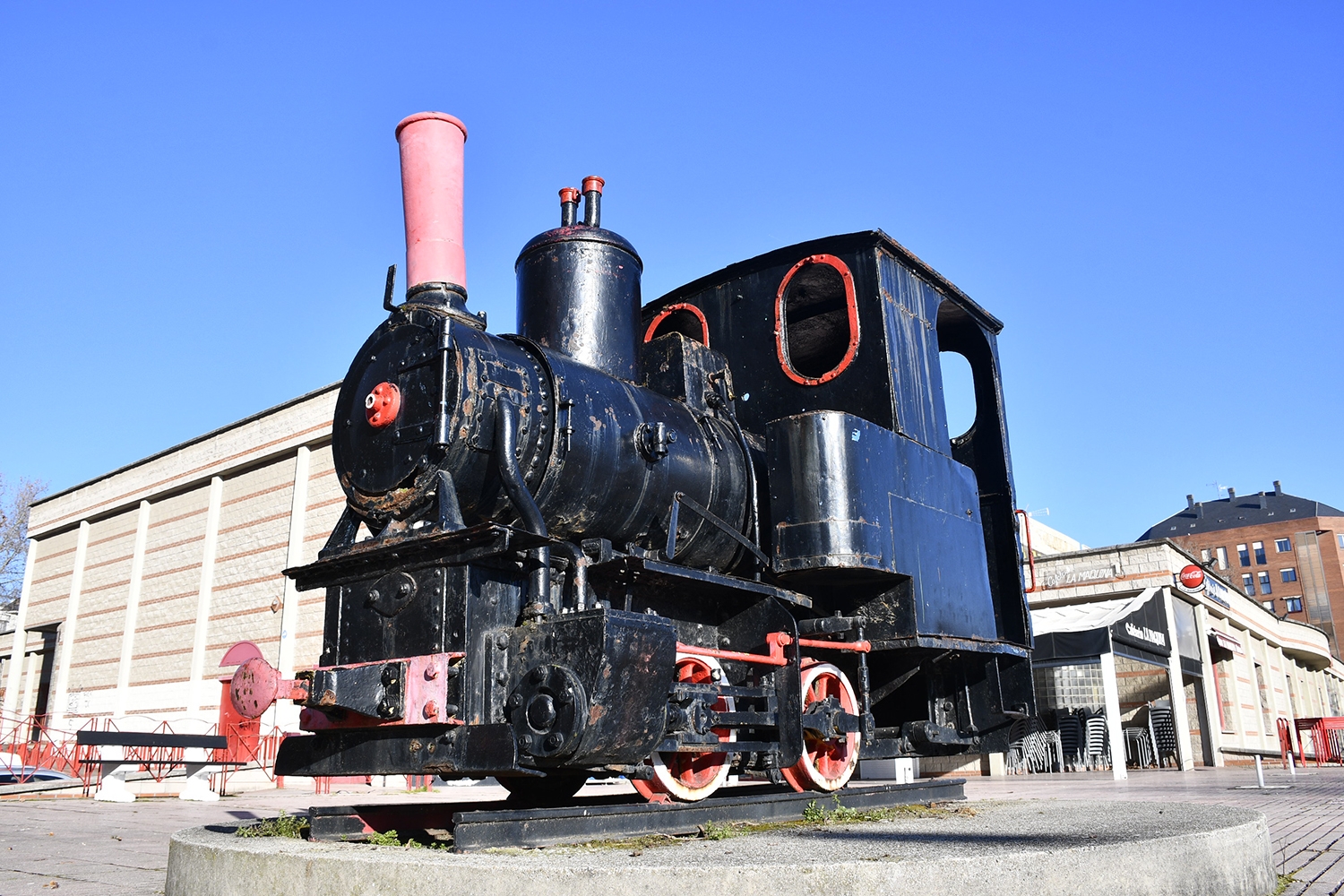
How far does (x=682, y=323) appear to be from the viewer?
708 cm

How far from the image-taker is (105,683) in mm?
21250

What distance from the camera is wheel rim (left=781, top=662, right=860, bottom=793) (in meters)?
5.10

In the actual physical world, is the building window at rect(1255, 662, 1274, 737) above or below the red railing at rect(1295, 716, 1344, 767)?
above

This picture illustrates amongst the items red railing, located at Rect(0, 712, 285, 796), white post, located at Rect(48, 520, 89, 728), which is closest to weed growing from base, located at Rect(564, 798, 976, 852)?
red railing, located at Rect(0, 712, 285, 796)

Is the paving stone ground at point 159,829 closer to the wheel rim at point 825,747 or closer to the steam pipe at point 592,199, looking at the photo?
the wheel rim at point 825,747

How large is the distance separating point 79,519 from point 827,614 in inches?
923

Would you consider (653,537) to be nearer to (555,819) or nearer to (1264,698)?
(555,819)

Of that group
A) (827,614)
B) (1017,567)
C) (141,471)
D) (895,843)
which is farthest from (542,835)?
(141,471)

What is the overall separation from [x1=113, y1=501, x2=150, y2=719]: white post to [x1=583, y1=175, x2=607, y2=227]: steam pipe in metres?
19.2

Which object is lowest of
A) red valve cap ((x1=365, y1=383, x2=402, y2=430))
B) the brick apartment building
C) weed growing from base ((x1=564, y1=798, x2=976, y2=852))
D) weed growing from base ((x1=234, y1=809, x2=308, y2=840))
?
weed growing from base ((x1=564, y1=798, x2=976, y2=852))

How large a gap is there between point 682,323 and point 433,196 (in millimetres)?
2811

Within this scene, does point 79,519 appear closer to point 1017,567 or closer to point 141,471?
point 141,471

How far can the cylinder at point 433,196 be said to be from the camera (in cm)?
452

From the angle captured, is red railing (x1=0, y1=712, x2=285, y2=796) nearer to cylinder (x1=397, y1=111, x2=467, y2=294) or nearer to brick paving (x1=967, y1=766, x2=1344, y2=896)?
cylinder (x1=397, y1=111, x2=467, y2=294)
